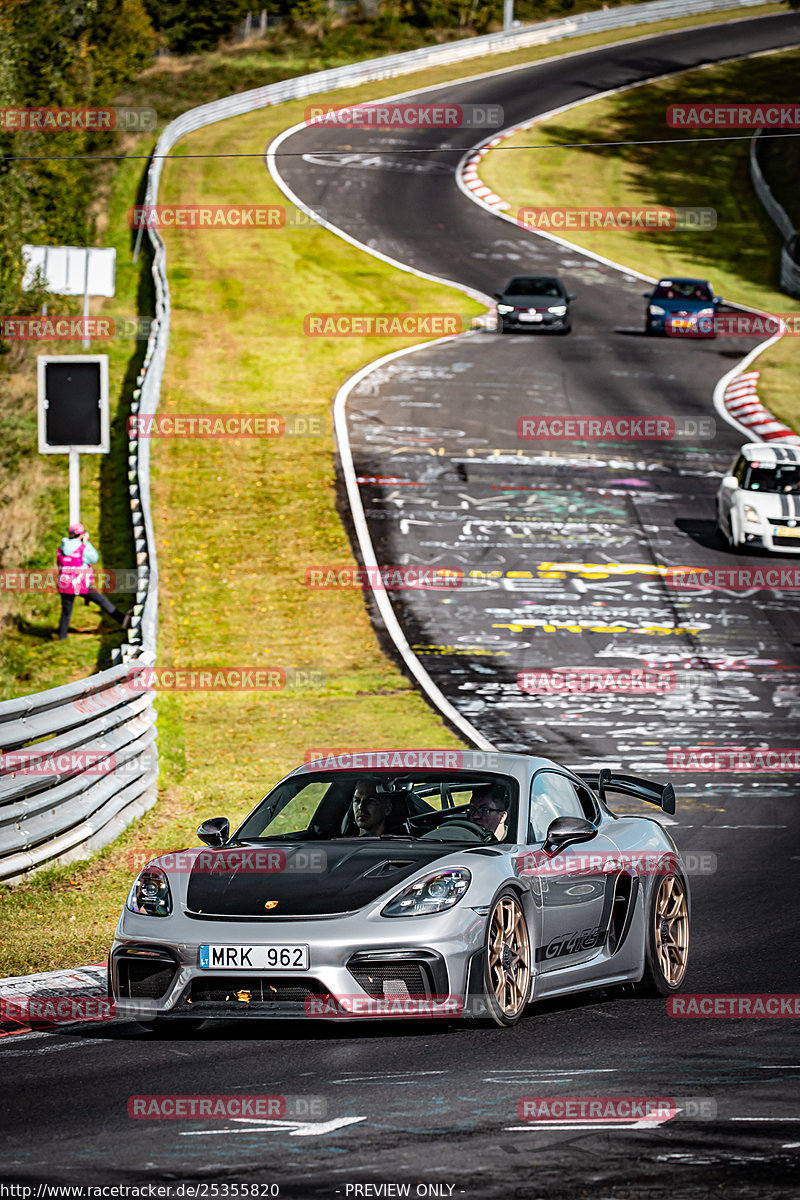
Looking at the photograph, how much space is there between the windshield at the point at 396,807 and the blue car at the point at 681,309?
122ft

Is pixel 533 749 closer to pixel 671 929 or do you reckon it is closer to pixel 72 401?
pixel 72 401

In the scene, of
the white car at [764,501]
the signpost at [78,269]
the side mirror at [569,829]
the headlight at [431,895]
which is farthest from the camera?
the white car at [764,501]

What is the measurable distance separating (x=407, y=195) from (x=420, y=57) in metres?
19.1

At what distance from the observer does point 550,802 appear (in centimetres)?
896

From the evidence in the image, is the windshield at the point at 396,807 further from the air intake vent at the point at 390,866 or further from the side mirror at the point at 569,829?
the air intake vent at the point at 390,866

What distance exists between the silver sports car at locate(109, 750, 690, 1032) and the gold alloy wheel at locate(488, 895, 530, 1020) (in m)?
0.01

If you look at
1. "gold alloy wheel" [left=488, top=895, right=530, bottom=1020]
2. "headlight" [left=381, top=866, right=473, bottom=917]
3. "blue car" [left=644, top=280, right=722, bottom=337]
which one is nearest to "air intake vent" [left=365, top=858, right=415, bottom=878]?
"headlight" [left=381, top=866, right=473, bottom=917]

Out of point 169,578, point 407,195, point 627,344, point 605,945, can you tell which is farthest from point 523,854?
point 407,195

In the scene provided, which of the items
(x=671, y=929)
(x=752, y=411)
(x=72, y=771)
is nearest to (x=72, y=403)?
(x=72, y=771)

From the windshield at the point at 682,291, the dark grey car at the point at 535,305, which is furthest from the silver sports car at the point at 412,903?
the windshield at the point at 682,291

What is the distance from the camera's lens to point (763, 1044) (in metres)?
7.57

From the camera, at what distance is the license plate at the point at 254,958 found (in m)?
7.34

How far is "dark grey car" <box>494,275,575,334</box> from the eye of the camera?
43500 millimetres

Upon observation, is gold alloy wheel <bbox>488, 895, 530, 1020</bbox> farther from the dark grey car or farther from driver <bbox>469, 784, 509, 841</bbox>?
the dark grey car
